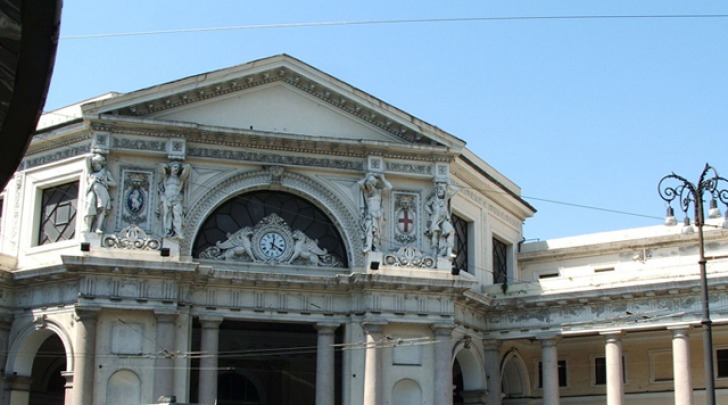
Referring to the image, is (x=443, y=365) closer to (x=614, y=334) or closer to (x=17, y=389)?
(x=614, y=334)

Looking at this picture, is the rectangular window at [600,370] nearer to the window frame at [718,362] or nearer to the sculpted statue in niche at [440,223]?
the window frame at [718,362]

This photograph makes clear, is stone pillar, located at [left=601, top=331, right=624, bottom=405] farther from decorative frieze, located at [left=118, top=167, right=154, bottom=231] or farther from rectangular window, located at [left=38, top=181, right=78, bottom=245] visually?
rectangular window, located at [left=38, top=181, right=78, bottom=245]

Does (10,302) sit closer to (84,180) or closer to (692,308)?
(84,180)

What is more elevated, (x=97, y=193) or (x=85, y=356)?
(x=97, y=193)

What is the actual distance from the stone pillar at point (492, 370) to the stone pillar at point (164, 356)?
461 inches

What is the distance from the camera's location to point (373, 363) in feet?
107

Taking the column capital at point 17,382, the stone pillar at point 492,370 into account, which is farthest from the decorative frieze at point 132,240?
the stone pillar at point 492,370

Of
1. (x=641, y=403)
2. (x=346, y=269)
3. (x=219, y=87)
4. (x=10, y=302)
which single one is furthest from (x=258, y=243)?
(x=641, y=403)

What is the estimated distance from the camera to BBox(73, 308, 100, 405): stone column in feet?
98.7

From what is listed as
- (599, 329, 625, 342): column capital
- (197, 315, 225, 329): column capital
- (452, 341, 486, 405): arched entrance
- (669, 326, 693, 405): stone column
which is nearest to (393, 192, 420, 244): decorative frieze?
(452, 341, 486, 405): arched entrance

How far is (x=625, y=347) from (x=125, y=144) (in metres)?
19.2

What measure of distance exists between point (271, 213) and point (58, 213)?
676cm

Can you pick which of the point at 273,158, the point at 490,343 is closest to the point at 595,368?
the point at 490,343

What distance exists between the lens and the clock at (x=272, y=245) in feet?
110
